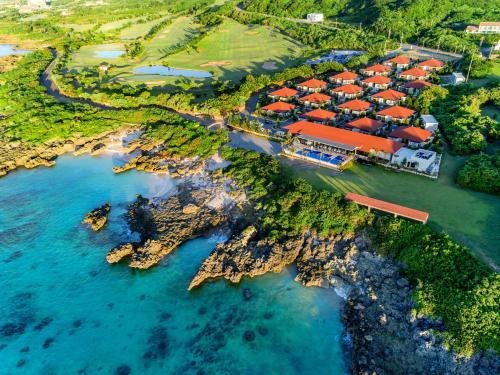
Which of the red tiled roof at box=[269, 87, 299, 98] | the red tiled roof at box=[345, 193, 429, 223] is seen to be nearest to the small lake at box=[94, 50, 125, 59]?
the red tiled roof at box=[269, 87, 299, 98]

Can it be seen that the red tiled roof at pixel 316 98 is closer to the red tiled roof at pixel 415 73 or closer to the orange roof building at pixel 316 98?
the orange roof building at pixel 316 98

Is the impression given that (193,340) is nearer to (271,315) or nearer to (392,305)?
(271,315)

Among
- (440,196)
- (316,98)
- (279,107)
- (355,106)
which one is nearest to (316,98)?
(316,98)

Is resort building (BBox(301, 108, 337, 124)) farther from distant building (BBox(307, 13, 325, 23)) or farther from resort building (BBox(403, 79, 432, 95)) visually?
distant building (BBox(307, 13, 325, 23))

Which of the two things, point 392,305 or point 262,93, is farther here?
point 262,93

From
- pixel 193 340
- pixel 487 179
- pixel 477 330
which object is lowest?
pixel 193 340

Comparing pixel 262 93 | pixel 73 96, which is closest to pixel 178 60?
pixel 73 96
